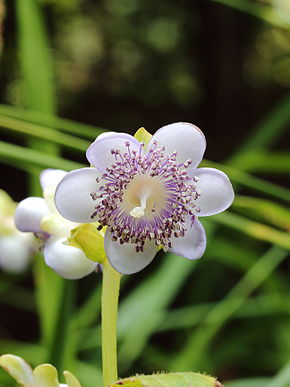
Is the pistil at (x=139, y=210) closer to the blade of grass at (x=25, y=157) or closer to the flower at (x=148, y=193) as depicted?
the flower at (x=148, y=193)

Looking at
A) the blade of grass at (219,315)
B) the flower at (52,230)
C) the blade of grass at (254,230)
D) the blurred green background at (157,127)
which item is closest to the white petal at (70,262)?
the flower at (52,230)

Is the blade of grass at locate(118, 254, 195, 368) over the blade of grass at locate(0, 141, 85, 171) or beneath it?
over

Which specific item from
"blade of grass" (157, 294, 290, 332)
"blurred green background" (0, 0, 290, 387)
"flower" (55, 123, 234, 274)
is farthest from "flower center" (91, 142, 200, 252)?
"blade of grass" (157, 294, 290, 332)

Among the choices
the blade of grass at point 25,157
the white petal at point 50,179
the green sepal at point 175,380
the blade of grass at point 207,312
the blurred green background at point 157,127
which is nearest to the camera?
the green sepal at point 175,380

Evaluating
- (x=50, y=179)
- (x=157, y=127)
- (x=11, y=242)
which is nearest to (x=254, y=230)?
(x=11, y=242)

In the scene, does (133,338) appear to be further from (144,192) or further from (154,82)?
(154,82)

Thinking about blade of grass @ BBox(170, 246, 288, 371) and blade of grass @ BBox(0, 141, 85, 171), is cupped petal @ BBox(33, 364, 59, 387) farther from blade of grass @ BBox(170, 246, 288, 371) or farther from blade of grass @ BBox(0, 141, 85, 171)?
blade of grass @ BBox(170, 246, 288, 371)
